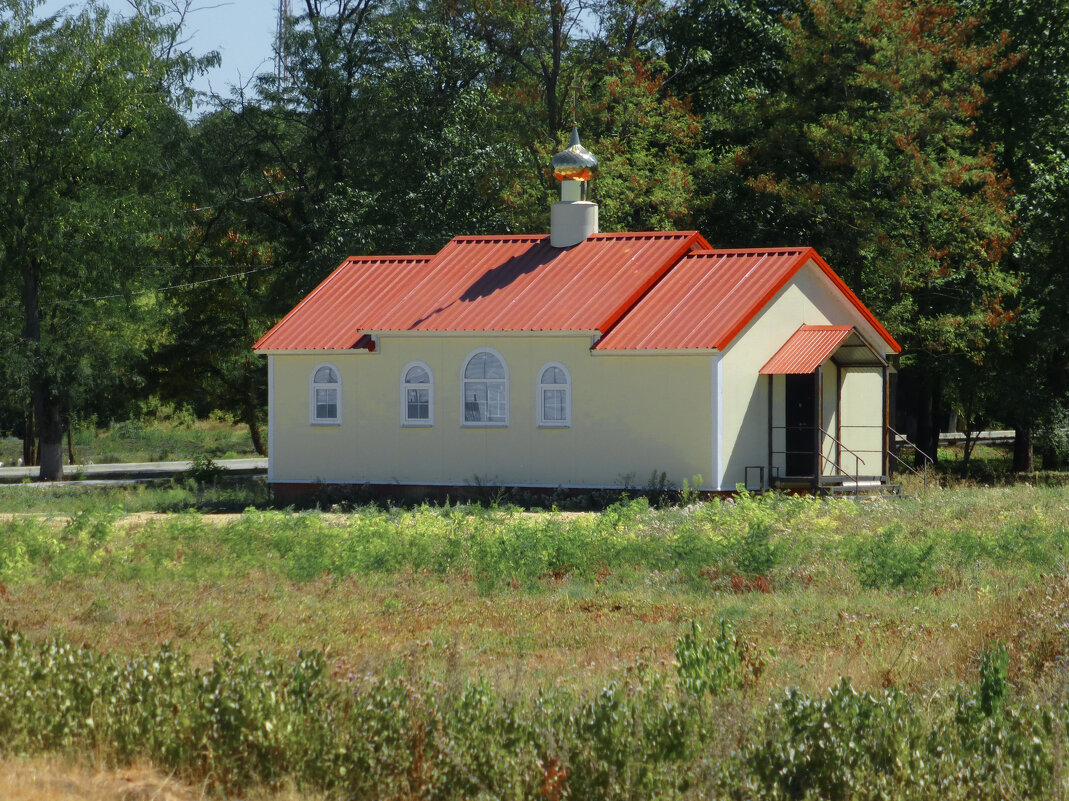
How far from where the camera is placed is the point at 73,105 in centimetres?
3388

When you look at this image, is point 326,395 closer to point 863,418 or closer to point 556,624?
point 863,418

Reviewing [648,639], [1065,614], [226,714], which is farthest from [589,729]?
[1065,614]

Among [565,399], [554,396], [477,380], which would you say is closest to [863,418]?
[565,399]

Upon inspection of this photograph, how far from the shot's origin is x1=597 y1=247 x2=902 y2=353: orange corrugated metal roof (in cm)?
2220

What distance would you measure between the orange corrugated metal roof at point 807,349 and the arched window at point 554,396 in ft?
11.4

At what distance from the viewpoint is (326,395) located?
25.5 metres

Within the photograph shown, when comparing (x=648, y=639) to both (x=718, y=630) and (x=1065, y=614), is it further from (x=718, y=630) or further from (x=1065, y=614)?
(x=1065, y=614)

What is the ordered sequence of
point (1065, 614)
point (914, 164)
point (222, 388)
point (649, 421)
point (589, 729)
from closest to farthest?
point (589, 729) < point (1065, 614) < point (649, 421) < point (914, 164) < point (222, 388)

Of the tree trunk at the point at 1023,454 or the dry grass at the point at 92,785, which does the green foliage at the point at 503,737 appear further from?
the tree trunk at the point at 1023,454

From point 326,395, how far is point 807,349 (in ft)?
30.4

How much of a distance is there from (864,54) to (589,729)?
91.5ft

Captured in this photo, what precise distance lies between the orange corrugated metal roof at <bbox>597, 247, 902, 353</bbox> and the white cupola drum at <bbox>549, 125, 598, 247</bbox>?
7.64 feet

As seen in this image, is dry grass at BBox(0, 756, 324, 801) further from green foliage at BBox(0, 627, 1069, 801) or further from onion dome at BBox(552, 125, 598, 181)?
onion dome at BBox(552, 125, 598, 181)

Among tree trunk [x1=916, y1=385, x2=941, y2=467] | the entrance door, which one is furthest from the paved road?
tree trunk [x1=916, y1=385, x2=941, y2=467]
